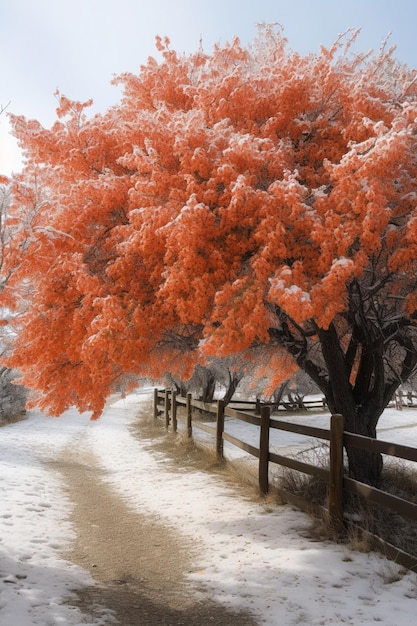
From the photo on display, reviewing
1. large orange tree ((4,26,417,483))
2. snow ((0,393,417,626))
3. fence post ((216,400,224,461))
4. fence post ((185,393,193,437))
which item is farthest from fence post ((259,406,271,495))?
fence post ((185,393,193,437))

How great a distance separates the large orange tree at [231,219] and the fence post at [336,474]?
153 centimetres

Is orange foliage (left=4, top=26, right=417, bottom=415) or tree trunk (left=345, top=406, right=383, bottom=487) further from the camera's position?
tree trunk (left=345, top=406, right=383, bottom=487)

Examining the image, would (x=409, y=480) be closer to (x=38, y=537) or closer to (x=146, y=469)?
(x=146, y=469)

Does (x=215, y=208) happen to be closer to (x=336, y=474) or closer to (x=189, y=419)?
(x=336, y=474)

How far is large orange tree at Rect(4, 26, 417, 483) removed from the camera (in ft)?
21.3

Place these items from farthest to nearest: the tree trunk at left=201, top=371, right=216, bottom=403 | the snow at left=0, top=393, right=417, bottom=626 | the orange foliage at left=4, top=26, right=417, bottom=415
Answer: the tree trunk at left=201, top=371, right=216, bottom=403 → the orange foliage at left=4, top=26, right=417, bottom=415 → the snow at left=0, top=393, right=417, bottom=626

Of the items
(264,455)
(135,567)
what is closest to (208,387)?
(264,455)

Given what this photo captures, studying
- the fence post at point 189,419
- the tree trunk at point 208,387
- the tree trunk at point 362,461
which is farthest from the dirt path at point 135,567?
the tree trunk at point 208,387

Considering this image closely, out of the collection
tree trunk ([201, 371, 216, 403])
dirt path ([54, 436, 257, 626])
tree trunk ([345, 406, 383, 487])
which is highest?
tree trunk ([201, 371, 216, 403])

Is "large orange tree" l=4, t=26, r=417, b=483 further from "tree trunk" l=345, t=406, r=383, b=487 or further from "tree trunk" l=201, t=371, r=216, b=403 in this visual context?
"tree trunk" l=201, t=371, r=216, b=403

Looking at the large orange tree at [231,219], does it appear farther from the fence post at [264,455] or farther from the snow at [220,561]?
the snow at [220,561]

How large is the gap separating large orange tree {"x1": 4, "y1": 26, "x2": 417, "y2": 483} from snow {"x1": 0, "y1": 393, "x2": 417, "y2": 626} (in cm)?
226

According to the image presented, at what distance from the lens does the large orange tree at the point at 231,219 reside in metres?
6.50

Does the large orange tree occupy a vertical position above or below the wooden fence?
above
